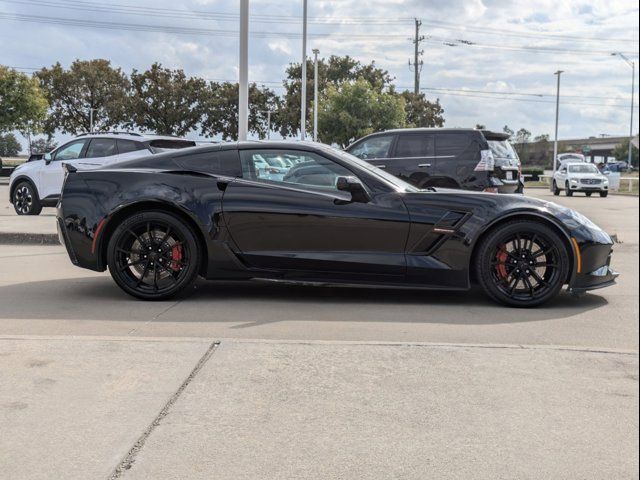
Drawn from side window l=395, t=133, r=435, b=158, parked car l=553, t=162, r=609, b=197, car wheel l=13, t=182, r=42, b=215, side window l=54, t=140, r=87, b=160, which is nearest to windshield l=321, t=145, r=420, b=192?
side window l=395, t=133, r=435, b=158

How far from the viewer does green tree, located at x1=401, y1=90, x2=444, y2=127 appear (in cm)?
6241

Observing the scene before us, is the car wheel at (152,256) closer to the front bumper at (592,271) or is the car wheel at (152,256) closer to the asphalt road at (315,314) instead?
the asphalt road at (315,314)

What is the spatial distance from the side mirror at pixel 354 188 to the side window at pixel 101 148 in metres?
8.51

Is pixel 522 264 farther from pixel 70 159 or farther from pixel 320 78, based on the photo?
pixel 320 78

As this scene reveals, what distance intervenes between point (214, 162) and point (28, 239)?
16.8ft

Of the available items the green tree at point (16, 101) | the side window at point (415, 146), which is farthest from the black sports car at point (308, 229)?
the green tree at point (16, 101)

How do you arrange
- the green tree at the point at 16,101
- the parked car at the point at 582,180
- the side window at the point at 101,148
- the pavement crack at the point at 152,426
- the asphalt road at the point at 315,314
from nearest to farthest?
the pavement crack at the point at 152,426 → the asphalt road at the point at 315,314 → the side window at the point at 101,148 → the parked car at the point at 582,180 → the green tree at the point at 16,101

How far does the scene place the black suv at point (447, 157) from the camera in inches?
442

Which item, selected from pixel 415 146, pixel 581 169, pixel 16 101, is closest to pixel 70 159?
pixel 415 146

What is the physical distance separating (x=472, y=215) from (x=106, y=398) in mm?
3380

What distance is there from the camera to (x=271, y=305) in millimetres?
5871

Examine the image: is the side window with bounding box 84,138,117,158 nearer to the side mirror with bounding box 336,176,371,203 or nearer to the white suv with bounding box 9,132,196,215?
the white suv with bounding box 9,132,196,215

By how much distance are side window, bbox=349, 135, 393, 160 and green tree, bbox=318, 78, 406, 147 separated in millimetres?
33871

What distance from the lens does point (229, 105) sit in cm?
5850
